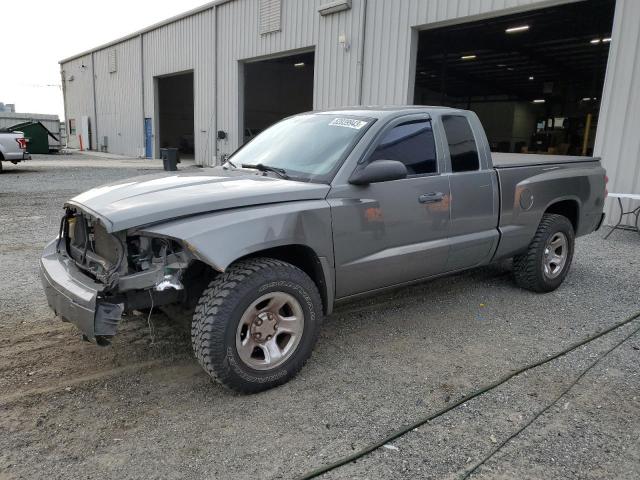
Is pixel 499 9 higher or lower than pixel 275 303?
higher

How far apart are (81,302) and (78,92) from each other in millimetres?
39999

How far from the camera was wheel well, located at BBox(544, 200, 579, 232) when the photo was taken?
5.58m

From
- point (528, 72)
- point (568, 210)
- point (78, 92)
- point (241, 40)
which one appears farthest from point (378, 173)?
point (78, 92)

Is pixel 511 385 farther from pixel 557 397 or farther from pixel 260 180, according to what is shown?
pixel 260 180

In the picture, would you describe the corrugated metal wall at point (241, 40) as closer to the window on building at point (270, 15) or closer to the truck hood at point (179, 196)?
the window on building at point (270, 15)

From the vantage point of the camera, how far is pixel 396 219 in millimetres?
3826

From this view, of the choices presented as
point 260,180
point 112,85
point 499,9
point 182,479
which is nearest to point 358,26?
point 499,9

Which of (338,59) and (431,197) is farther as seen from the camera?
(338,59)

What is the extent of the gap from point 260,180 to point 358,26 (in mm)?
11425

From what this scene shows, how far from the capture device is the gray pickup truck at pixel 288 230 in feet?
9.71

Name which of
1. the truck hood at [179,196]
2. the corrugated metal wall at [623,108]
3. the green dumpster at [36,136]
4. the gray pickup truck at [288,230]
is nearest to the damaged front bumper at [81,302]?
the gray pickup truck at [288,230]

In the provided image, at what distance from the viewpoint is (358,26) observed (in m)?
13.6

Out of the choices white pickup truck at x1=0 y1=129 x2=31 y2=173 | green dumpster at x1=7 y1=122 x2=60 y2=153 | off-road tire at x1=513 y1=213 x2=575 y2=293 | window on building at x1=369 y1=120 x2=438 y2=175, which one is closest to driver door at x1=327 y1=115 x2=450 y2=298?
window on building at x1=369 y1=120 x2=438 y2=175

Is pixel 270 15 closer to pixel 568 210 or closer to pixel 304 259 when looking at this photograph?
pixel 568 210
